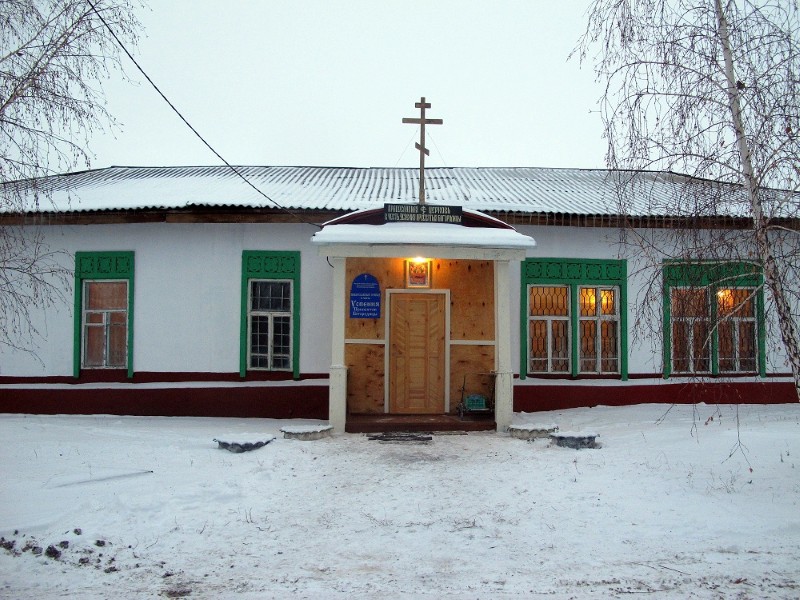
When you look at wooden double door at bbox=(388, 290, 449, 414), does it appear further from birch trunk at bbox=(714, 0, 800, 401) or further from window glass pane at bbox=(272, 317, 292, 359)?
birch trunk at bbox=(714, 0, 800, 401)

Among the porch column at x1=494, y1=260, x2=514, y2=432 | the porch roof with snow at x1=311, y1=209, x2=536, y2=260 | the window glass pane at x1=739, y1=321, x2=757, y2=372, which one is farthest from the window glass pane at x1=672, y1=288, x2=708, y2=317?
the window glass pane at x1=739, y1=321, x2=757, y2=372

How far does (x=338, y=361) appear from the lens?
30.3ft

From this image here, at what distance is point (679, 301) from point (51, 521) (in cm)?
620

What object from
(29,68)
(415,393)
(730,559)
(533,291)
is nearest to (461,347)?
(415,393)

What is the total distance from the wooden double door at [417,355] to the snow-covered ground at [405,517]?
1.58 metres

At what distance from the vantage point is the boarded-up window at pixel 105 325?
11047 mm

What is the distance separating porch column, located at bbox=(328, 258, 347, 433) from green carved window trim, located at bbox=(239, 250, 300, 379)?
5.64 ft

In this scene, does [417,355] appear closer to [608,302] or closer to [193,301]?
[608,302]

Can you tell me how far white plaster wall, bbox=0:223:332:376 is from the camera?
10.8 m

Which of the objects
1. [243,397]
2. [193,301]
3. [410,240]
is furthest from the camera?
[193,301]

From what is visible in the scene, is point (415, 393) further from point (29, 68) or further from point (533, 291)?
point (29, 68)

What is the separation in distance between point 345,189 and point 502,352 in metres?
5.53

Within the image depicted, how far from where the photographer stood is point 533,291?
1110 centimetres

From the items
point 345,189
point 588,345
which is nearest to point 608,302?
point 588,345
